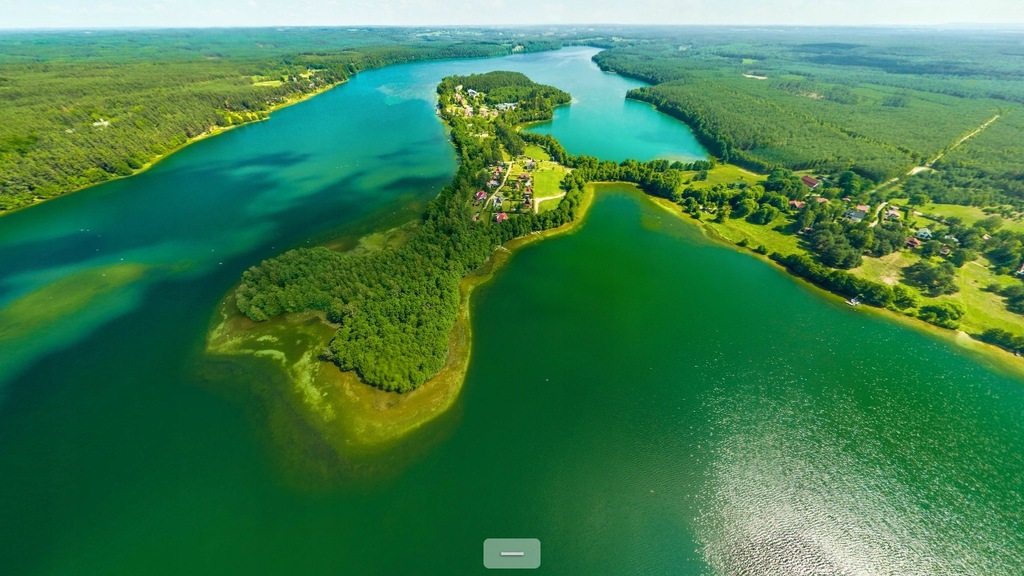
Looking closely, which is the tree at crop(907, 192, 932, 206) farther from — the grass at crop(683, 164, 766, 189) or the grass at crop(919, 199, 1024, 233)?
the grass at crop(683, 164, 766, 189)

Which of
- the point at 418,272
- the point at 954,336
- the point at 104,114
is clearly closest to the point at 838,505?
the point at 954,336

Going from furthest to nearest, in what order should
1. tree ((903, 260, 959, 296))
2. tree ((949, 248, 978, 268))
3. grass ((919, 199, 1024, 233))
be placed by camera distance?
1. grass ((919, 199, 1024, 233))
2. tree ((949, 248, 978, 268))
3. tree ((903, 260, 959, 296))

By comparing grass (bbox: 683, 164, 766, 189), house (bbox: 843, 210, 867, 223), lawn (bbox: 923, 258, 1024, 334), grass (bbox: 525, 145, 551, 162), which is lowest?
lawn (bbox: 923, 258, 1024, 334)

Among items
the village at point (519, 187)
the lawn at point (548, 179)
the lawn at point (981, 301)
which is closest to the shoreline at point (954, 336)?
the lawn at point (981, 301)

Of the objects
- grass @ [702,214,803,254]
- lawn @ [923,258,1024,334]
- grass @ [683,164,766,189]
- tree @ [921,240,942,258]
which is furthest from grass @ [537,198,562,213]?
tree @ [921,240,942,258]

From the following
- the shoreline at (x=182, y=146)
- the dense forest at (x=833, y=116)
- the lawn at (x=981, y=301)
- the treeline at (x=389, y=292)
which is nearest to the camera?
the treeline at (x=389, y=292)

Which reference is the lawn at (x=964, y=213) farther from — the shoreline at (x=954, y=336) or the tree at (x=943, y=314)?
the shoreline at (x=954, y=336)

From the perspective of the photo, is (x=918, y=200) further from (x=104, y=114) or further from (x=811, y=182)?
(x=104, y=114)
